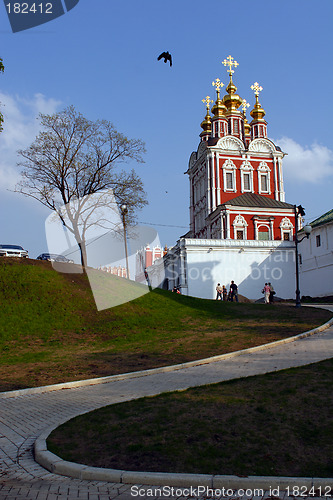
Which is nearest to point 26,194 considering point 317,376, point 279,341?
point 279,341

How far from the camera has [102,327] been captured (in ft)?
66.0

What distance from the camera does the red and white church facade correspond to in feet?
144

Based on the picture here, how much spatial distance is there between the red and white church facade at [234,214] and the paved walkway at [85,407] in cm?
2707

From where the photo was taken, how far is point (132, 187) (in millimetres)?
31859

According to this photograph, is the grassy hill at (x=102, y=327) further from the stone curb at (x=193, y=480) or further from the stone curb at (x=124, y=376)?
the stone curb at (x=193, y=480)

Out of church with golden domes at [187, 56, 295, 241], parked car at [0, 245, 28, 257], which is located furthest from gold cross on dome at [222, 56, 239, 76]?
parked car at [0, 245, 28, 257]

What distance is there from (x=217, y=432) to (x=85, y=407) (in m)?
3.59

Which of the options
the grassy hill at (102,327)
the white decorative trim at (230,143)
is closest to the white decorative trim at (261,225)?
the white decorative trim at (230,143)

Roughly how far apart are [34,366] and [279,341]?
8.45 m

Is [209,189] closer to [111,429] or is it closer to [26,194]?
[26,194]

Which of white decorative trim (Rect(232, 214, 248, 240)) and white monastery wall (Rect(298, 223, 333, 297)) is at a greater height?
white decorative trim (Rect(232, 214, 248, 240))

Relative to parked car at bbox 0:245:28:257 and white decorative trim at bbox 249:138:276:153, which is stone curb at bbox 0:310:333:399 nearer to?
parked car at bbox 0:245:28:257

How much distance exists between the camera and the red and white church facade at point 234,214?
144ft

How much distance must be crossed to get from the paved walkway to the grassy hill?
4.90 feet
